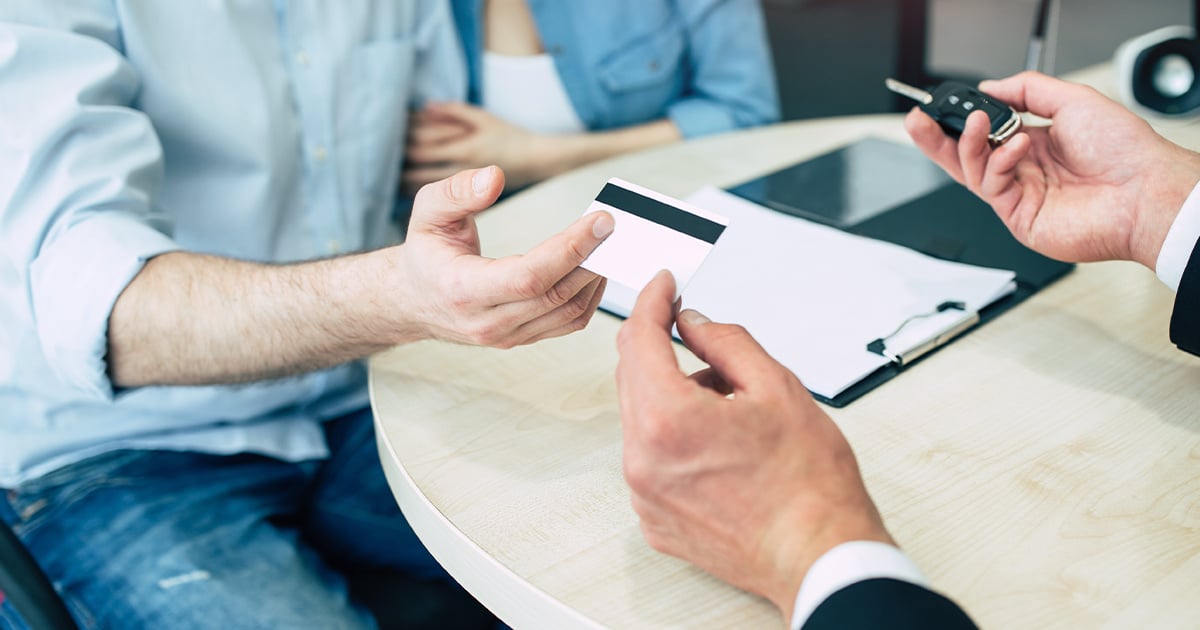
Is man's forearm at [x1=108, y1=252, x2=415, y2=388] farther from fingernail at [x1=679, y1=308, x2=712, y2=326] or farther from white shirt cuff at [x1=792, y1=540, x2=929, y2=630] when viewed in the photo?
white shirt cuff at [x1=792, y1=540, x2=929, y2=630]

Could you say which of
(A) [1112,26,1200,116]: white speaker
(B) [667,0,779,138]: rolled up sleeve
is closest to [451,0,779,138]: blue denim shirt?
(B) [667,0,779,138]: rolled up sleeve

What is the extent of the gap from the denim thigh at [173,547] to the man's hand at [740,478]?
0.48m

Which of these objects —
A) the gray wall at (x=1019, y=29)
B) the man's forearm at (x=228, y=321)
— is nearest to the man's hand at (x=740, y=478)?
the man's forearm at (x=228, y=321)

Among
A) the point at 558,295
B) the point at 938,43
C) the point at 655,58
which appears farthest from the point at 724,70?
the point at 938,43

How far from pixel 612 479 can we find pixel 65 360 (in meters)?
0.53

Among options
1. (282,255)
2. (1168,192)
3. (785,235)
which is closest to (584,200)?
(785,235)

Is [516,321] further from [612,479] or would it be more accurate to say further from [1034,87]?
[1034,87]

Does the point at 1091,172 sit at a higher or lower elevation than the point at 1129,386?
higher

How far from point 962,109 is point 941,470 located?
1.27 feet

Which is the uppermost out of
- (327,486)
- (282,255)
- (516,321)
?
(516,321)

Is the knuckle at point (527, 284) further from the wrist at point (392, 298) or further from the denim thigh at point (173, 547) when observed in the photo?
the denim thigh at point (173, 547)

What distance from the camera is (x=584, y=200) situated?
45.0 inches

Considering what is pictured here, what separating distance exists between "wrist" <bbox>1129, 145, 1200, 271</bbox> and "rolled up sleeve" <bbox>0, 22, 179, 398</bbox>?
87 centimetres

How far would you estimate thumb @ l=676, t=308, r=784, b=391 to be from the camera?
602 millimetres
